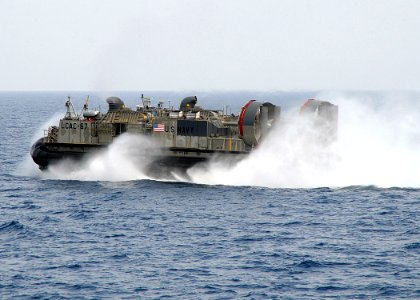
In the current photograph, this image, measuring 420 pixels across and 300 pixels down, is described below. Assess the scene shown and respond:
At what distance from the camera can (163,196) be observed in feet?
140

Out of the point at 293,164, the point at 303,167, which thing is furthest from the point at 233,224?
the point at 303,167

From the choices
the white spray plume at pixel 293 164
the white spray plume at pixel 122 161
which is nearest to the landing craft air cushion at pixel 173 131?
the white spray plume at pixel 122 161

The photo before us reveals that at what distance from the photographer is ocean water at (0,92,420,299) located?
26031 mm

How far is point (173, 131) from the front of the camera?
47656 millimetres

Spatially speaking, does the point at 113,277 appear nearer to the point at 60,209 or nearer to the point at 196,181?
the point at 60,209

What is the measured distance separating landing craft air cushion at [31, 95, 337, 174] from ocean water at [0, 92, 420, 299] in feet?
3.39

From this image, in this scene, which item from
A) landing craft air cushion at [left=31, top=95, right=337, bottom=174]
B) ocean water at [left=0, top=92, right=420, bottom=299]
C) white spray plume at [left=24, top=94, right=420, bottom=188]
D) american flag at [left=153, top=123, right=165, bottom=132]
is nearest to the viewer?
ocean water at [left=0, top=92, right=420, bottom=299]

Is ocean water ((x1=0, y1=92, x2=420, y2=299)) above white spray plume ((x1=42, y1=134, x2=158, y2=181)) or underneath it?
underneath

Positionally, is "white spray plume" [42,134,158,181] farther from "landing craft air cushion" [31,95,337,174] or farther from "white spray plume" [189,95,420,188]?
"white spray plume" [189,95,420,188]

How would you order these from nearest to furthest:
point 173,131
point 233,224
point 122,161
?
point 233,224 → point 173,131 → point 122,161

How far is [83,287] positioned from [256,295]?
6767 mm

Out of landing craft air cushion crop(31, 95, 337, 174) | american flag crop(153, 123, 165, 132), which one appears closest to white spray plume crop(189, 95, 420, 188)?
landing craft air cushion crop(31, 95, 337, 174)

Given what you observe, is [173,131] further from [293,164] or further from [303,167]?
[303,167]

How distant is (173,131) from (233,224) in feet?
45.4
